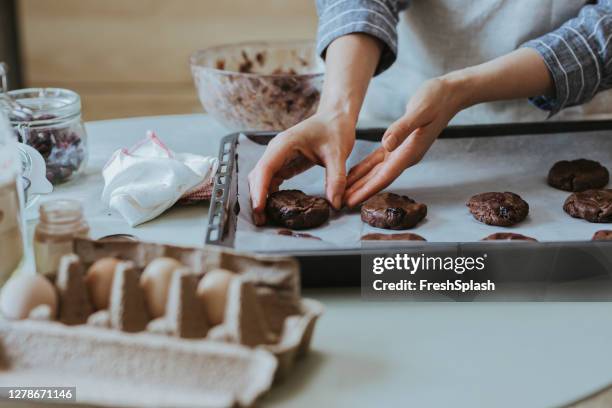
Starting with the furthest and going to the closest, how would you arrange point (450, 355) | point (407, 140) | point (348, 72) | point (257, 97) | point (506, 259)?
point (257, 97) → point (348, 72) → point (407, 140) → point (506, 259) → point (450, 355)

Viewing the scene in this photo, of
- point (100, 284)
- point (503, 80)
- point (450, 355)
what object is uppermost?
point (503, 80)

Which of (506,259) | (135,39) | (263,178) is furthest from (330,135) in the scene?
(135,39)

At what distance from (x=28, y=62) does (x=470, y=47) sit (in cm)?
240

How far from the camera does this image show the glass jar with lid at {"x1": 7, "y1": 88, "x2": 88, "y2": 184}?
4.23ft

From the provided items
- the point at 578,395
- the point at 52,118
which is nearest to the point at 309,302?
the point at 578,395

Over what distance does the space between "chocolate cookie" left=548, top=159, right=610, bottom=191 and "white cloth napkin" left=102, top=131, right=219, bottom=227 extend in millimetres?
594

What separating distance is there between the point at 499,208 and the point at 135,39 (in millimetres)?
2528

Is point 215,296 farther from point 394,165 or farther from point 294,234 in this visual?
point 394,165

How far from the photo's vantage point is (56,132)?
131cm

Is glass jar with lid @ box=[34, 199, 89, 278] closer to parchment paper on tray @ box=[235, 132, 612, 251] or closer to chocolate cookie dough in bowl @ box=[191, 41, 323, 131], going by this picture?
parchment paper on tray @ box=[235, 132, 612, 251]

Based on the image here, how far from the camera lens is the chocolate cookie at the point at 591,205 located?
3.84 feet

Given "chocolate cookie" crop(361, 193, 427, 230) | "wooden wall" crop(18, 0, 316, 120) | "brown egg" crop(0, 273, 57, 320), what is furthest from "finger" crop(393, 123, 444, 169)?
"wooden wall" crop(18, 0, 316, 120)

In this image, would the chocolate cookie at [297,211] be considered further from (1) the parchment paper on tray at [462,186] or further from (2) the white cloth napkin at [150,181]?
(2) the white cloth napkin at [150,181]

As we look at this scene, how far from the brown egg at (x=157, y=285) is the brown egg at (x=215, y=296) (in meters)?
0.04
